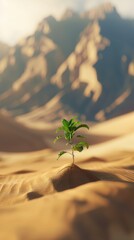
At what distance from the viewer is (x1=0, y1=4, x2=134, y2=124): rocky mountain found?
89.1 meters

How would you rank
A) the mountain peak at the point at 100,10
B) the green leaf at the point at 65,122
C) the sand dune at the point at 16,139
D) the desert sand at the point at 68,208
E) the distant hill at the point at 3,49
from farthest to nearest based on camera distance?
1. the distant hill at the point at 3,49
2. the mountain peak at the point at 100,10
3. the sand dune at the point at 16,139
4. the green leaf at the point at 65,122
5. the desert sand at the point at 68,208

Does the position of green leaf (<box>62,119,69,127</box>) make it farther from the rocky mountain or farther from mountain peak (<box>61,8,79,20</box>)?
mountain peak (<box>61,8,79,20</box>)

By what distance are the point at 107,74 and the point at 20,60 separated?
90.8ft

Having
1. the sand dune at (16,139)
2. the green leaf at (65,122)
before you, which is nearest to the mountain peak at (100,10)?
the sand dune at (16,139)

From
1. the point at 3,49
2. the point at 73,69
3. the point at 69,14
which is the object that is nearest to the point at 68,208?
the point at 73,69

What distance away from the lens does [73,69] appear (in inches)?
3839

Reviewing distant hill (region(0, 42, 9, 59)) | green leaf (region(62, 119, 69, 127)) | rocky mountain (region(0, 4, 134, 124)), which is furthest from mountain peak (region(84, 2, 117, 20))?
green leaf (region(62, 119, 69, 127))

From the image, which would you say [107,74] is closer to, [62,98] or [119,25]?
[62,98]

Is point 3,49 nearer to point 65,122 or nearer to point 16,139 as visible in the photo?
point 16,139

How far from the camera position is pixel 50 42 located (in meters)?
108

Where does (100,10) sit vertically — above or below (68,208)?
above

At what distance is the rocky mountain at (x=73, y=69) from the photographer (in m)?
89.1

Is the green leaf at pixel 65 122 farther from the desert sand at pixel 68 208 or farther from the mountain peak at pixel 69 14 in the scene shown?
the mountain peak at pixel 69 14

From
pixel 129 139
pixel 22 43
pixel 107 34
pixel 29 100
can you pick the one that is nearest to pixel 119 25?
pixel 107 34
